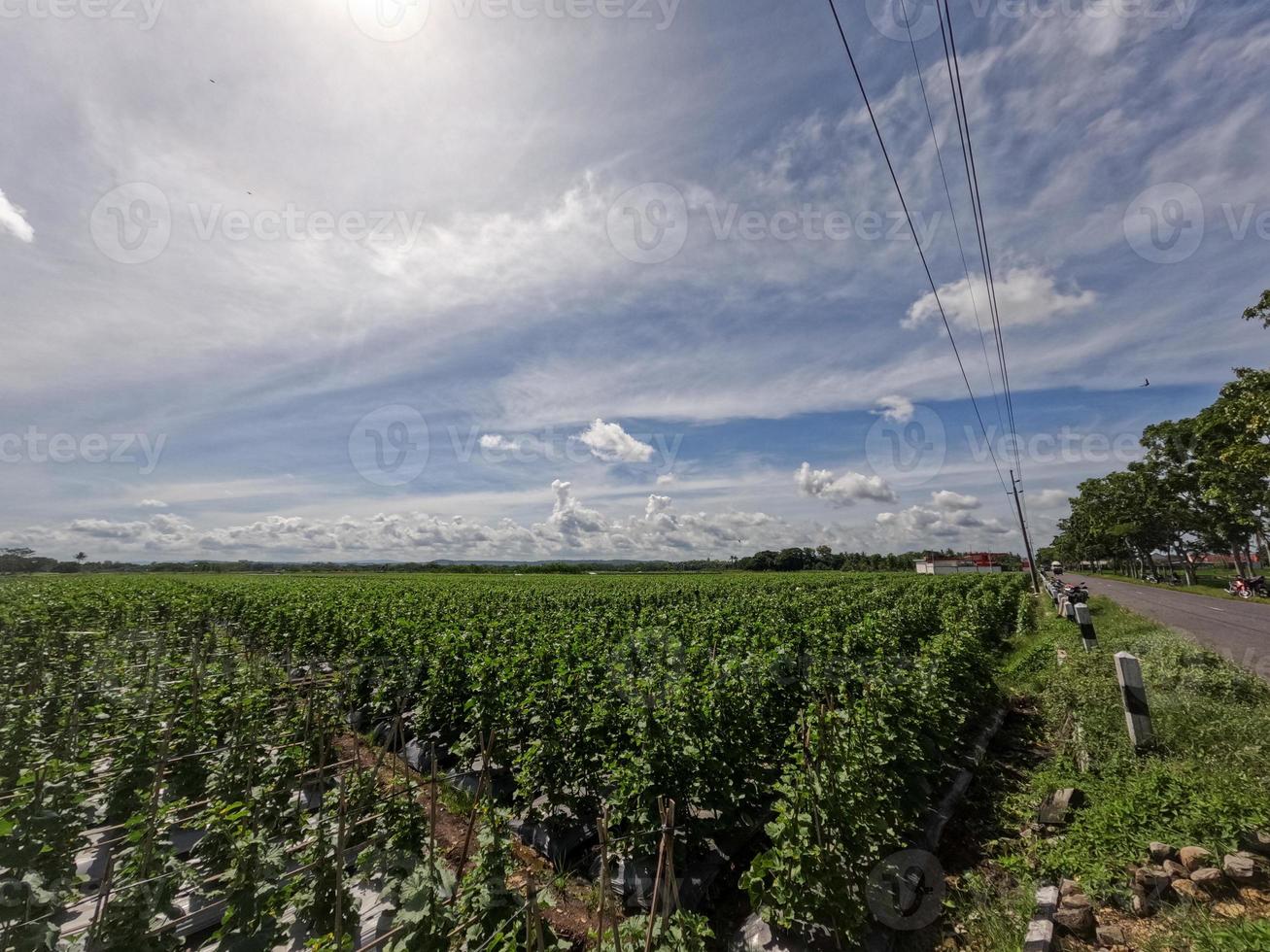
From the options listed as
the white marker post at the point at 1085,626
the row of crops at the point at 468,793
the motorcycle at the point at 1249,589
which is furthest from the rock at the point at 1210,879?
the motorcycle at the point at 1249,589

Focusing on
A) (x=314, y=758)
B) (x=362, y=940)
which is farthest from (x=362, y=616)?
(x=362, y=940)

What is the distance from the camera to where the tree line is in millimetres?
18875

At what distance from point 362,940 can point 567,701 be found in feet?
9.01

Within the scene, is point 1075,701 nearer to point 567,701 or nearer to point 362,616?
point 567,701

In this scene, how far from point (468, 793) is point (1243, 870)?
7.05 meters

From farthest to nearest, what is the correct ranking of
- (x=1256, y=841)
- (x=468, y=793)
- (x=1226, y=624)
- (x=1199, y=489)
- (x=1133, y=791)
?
(x=1199, y=489) < (x=1226, y=624) < (x=468, y=793) < (x=1133, y=791) < (x=1256, y=841)

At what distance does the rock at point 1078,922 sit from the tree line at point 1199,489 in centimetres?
2142

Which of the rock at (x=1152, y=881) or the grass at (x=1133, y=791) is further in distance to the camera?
the grass at (x=1133, y=791)

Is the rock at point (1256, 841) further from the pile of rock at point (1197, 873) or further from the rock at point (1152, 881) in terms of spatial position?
the rock at point (1152, 881)

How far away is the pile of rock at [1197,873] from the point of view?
3.62 meters

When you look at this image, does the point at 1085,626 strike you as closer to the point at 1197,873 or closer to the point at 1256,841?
the point at 1256,841

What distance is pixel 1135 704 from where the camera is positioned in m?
6.07

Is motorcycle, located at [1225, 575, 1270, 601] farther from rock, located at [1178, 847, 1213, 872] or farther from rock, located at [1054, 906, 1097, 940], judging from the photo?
rock, located at [1054, 906, 1097, 940]

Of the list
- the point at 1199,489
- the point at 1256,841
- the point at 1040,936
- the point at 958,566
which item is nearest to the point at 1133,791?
the point at 1256,841
